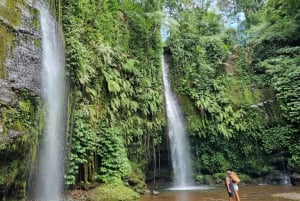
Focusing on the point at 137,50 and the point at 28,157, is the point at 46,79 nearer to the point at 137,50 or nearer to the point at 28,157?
the point at 28,157

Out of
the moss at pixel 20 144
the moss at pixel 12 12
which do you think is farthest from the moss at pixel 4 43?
the moss at pixel 20 144

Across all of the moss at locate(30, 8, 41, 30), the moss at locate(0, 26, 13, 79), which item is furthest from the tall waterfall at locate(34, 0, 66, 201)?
the moss at locate(0, 26, 13, 79)

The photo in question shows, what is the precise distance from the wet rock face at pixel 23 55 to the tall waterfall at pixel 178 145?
7.29 meters

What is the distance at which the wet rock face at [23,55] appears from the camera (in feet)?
25.0

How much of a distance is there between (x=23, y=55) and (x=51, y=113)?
1.80m

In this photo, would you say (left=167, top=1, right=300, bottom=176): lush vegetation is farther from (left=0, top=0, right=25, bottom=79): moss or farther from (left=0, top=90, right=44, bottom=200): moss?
(left=0, top=0, right=25, bottom=79): moss

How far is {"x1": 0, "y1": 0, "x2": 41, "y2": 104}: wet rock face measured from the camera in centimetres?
763

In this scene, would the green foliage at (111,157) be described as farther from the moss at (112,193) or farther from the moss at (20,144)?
the moss at (20,144)

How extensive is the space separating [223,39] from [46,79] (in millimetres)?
13219

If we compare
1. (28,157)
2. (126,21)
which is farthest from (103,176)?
(126,21)

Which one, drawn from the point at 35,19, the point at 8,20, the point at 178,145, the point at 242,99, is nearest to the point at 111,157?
the point at 178,145

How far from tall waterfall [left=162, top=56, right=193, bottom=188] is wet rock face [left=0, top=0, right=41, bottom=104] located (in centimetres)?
→ 729

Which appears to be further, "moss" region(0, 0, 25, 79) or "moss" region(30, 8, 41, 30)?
"moss" region(30, 8, 41, 30)

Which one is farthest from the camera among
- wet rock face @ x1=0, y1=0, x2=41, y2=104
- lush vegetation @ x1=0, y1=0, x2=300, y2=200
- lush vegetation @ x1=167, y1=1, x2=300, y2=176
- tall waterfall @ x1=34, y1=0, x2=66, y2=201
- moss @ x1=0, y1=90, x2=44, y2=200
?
lush vegetation @ x1=167, y1=1, x2=300, y2=176
